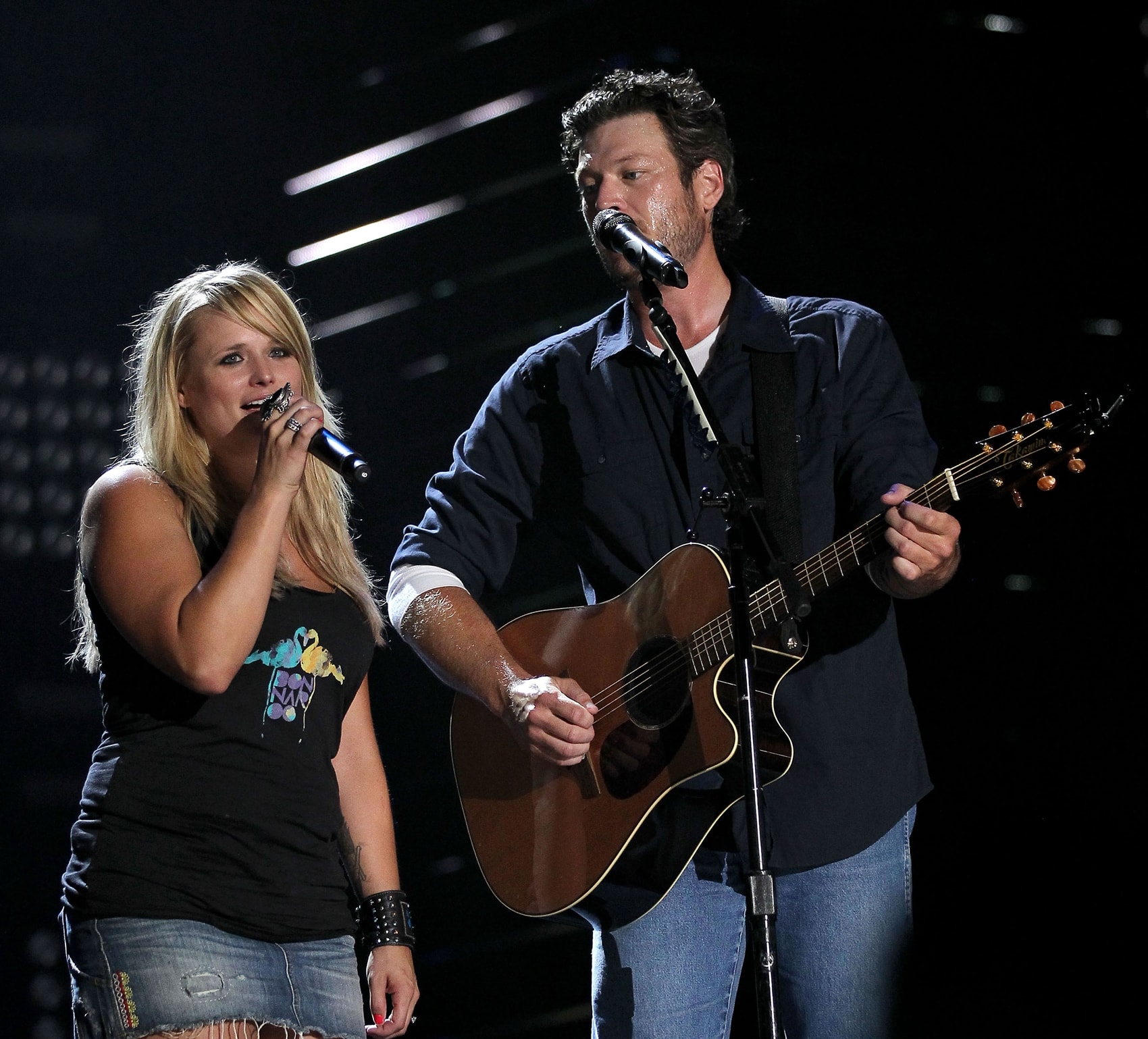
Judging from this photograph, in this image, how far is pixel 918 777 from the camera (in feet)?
7.53

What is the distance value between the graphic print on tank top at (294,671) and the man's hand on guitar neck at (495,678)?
1.02ft

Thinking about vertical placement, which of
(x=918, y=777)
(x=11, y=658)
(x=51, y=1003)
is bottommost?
(x=51, y=1003)

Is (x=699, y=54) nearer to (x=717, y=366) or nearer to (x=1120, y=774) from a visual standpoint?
(x=717, y=366)

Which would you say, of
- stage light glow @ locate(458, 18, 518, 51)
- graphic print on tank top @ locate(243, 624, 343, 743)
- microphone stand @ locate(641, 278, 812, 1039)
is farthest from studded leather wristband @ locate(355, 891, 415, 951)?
stage light glow @ locate(458, 18, 518, 51)

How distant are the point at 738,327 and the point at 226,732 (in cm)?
124

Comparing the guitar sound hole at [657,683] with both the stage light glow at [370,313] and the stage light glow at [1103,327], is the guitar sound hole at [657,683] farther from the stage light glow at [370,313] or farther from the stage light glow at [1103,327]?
the stage light glow at [370,313]

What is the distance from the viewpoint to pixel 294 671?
2178 millimetres

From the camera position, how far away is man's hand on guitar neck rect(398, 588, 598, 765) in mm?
2338

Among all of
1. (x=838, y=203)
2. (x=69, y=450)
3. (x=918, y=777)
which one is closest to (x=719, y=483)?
(x=918, y=777)

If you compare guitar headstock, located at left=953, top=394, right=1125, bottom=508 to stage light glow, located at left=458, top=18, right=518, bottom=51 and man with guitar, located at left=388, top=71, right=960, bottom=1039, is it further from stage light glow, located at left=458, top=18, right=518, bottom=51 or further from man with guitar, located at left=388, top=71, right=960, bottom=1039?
stage light glow, located at left=458, top=18, right=518, bottom=51

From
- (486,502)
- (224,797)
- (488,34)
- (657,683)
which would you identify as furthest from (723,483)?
(488,34)

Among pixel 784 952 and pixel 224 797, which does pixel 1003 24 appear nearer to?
pixel 784 952

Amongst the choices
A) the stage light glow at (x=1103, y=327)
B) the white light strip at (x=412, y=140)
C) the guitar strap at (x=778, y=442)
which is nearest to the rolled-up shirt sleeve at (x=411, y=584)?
the guitar strap at (x=778, y=442)

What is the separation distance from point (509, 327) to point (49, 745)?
1659 millimetres
